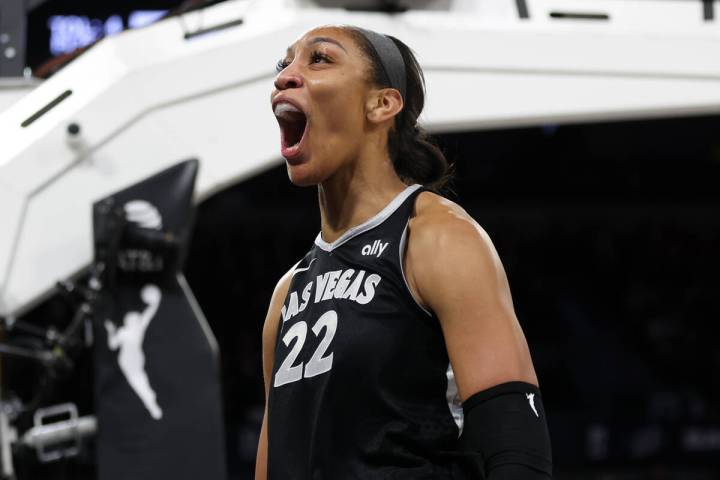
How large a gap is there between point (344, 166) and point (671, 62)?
2082 mm

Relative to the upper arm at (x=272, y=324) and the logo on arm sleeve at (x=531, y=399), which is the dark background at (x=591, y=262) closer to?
the upper arm at (x=272, y=324)

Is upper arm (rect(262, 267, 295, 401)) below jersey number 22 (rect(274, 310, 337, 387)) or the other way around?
below

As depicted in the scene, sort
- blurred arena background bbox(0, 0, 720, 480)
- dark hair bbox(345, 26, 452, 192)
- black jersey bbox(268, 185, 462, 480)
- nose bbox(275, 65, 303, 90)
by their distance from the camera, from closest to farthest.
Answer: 1. black jersey bbox(268, 185, 462, 480)
2. nose bbox(275, 65, 303, 90)
3. dark hair bbox(345, 26, 452, 192)
4. blurred arena background bbox(0, 0, 720, 480)

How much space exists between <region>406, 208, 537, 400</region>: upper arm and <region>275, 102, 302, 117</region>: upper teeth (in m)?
0.35

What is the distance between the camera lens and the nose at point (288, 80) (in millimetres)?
1860

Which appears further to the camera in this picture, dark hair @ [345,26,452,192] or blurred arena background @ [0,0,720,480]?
blurred arena background @ [0,0,720,480]

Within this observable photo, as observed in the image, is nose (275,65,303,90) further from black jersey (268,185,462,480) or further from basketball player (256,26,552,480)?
black jersey (268,185,462,480)

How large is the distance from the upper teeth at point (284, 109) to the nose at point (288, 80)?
0.11 feet

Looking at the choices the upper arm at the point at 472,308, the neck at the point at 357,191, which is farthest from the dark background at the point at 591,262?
the upper arm at the point at 472,308

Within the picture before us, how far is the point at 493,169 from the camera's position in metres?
10.7

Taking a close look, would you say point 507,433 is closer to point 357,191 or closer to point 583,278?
point 357,191

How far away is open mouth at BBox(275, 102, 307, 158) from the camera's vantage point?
1865 millimetres

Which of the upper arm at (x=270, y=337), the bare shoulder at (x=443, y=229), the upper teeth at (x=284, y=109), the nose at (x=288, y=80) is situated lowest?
the upper arm at (x=270, y=337)

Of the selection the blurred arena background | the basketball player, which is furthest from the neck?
the blurred arena background
